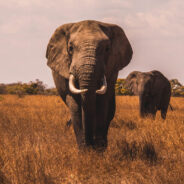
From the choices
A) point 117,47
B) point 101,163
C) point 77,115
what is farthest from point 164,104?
point 101,163

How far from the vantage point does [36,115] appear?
8.73 m

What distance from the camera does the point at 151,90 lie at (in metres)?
10.9

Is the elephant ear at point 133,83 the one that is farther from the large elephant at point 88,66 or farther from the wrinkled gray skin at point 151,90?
the large elephant at point 88,66

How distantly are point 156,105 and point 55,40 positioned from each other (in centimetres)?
689

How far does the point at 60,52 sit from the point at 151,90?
672cm

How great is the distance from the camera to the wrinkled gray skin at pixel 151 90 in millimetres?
10491

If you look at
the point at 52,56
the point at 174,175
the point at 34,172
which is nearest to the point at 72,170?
the point at 34,172

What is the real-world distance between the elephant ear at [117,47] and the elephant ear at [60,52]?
25.8 inches

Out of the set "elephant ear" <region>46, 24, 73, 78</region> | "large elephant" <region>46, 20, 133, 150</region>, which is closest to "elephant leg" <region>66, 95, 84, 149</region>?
"large elephant" <region>46, 20, 133, 150</region>

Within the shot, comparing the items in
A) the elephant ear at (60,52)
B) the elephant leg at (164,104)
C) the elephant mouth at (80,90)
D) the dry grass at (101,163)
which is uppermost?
the elephant ear at (60,52)

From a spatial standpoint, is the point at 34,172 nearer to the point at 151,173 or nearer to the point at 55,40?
the point at 151,173

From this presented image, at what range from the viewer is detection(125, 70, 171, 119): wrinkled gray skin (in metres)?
10.5

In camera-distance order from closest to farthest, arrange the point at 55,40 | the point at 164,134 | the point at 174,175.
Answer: the point at 174,175 < the point at 55,40 < the point at 164,134

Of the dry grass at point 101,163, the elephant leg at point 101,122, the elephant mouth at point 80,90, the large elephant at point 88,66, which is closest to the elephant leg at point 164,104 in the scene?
the dry grass at point 101,163
